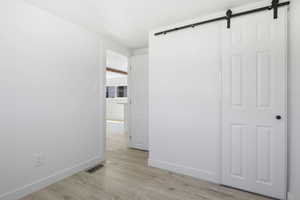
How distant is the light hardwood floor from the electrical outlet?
1.07ft

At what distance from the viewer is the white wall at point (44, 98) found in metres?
1.71

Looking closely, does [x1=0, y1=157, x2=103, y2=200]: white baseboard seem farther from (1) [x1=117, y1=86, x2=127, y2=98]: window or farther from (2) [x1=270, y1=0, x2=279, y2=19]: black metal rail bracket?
(1) [x1=117, y1=86, x2=127, y2=98]: window

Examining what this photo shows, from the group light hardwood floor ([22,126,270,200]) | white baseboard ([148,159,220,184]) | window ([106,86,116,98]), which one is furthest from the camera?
window ([106,86,116,98])

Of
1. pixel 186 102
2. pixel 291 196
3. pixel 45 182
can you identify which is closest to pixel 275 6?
pixel 186 102

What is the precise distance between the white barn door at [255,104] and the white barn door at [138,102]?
1.81m

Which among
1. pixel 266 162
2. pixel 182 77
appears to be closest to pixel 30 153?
pixel 182 77

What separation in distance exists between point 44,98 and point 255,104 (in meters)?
2.69

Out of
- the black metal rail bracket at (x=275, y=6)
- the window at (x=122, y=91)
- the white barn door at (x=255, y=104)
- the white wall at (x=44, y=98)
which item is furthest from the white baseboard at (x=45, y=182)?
the window at (x=122, y=91)

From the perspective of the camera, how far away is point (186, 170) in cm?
236

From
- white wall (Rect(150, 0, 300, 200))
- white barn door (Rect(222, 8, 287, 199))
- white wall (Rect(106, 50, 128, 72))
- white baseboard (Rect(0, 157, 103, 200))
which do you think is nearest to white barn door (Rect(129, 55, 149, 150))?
white wall (Rect(106, 50, 128, 72))

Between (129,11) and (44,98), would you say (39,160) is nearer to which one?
(44,98)

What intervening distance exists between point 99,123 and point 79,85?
0.79m

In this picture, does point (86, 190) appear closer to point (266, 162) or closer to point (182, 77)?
point (182, 77)

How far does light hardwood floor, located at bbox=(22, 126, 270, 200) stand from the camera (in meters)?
1.83
